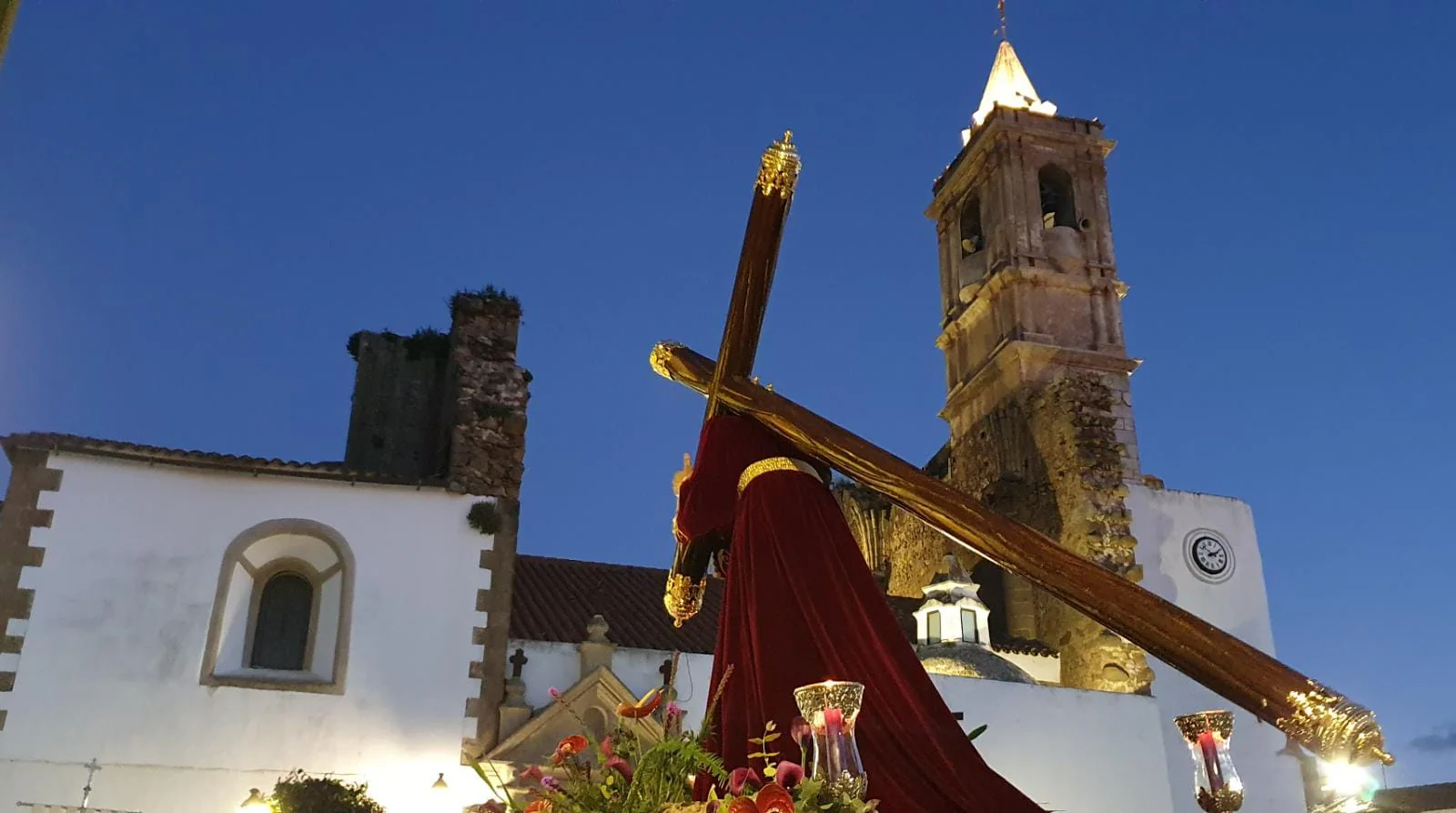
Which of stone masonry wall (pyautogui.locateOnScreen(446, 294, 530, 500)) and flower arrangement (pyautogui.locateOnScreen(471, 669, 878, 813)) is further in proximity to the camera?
stone masonry wall (pyautogui.locateOnScreen(446, 294, 530, 500))

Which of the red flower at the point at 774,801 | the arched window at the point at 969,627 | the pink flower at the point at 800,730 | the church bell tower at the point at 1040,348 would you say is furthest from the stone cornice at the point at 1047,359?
the red flower at the point at 774,801

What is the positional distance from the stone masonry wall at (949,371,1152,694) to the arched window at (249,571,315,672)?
33.4 feet

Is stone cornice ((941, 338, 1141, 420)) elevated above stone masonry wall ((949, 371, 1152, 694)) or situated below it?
above

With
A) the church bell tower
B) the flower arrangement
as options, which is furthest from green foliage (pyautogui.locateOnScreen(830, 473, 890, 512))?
the flower arrangement

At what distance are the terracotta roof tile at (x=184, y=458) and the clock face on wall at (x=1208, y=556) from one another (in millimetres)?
11622

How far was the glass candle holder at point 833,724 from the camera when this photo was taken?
11.7 ft

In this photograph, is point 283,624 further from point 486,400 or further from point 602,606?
point 602,606

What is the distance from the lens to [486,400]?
12.8 metres

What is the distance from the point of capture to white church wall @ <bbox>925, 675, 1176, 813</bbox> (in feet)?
45.5

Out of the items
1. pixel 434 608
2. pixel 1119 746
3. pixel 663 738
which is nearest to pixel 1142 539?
pixel 1119 746

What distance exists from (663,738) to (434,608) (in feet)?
26.9

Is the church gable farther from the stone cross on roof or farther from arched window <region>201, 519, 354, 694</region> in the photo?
arched window <region>201, 519, 354, 694</region>

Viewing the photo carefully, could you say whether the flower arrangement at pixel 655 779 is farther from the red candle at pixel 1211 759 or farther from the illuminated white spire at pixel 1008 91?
the illuminated white spire at pixel 1008 91

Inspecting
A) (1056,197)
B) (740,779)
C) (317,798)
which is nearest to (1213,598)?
(1056,197)
